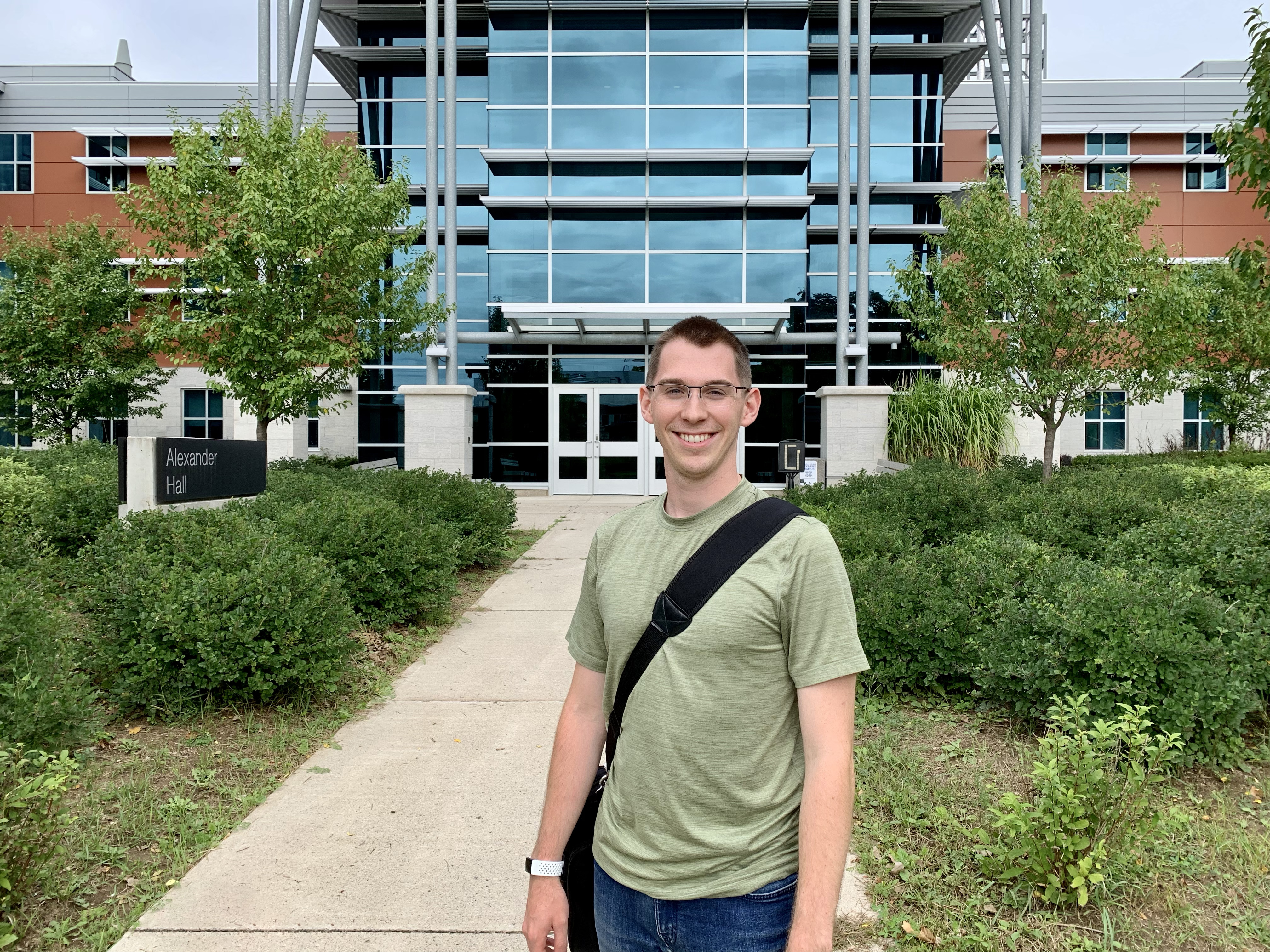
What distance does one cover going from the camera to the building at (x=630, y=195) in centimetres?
2242

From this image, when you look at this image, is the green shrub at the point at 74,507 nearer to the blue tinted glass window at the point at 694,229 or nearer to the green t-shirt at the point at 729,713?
the green t-shirt at the point at 729,713

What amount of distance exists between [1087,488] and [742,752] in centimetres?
977

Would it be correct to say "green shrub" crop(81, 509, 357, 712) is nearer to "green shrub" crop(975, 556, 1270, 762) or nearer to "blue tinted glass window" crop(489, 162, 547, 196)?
"green shrub" crop(975, 556, 1270, 762)

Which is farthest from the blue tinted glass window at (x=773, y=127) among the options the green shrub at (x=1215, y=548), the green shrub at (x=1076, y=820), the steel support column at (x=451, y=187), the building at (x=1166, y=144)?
the green shrub at (x=1076, y=820)

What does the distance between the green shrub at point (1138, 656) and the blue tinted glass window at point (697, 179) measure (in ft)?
61.0

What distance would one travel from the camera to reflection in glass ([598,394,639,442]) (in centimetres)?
2303

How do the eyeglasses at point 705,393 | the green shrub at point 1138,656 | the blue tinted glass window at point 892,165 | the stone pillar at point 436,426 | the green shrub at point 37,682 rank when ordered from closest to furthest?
the eyeglasses at point 705,393 < the green shrub at point 37,682 < the green shrub at point 1138,656 < the stone pillar at point 436,426 < the blue tinted glass window at point 892,165

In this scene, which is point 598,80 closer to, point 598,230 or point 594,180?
point 594,180

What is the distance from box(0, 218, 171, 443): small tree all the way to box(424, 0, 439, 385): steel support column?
594cm

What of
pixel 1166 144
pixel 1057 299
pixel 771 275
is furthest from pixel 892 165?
pixel 1057 299

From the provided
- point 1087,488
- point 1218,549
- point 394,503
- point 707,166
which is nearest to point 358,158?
point 394,503

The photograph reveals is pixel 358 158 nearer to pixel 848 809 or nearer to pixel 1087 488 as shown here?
pixel 1087 488

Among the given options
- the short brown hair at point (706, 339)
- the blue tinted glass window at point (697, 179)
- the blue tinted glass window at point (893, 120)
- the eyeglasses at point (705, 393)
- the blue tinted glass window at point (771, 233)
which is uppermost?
the blue tinted glass window at point (893, 120)

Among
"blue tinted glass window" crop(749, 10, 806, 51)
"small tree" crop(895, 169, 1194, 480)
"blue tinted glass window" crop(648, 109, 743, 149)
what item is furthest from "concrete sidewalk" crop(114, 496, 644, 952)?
"blue tinted glass window" crop(749, 10, 806, 51)
